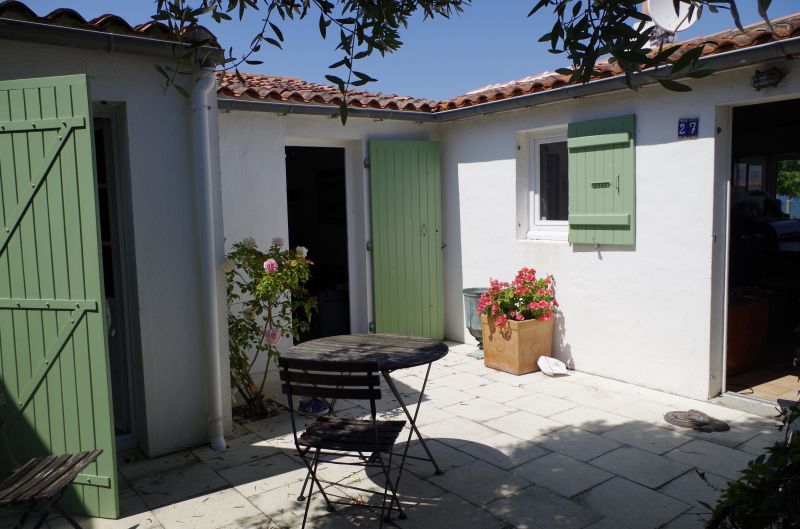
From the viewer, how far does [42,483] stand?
2895mm

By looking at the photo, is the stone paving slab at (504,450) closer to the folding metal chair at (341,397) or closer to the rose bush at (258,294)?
the folding metal chair at (341,397)

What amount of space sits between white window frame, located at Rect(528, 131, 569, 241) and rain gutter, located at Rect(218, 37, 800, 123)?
51cm

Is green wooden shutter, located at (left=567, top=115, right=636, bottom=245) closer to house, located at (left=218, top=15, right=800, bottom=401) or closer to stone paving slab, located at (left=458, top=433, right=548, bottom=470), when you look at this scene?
house, located at (left=218, top=15, right=800, bottom=401)

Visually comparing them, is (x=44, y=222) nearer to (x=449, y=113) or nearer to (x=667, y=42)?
(x=449, y=113)

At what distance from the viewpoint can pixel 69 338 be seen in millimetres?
3504

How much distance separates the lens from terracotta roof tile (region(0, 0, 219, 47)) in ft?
12.2

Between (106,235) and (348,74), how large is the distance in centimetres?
269

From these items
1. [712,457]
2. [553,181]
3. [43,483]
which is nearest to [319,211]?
[553,181]

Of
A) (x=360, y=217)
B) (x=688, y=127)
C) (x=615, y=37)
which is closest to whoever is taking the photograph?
(x=615, y=37)

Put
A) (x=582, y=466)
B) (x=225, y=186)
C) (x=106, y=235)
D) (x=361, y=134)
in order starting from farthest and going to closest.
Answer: (x=361, y=134)
(x=225, y=186)
(x=106, y=235)
(x=582, y=466)

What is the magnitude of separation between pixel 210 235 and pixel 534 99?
3608 mm

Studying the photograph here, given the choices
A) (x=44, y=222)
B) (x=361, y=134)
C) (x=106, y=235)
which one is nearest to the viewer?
(x=44, y=222)

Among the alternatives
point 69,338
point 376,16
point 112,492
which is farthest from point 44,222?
point 376,16

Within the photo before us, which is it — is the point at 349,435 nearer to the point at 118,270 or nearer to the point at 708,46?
the point at 118,270
